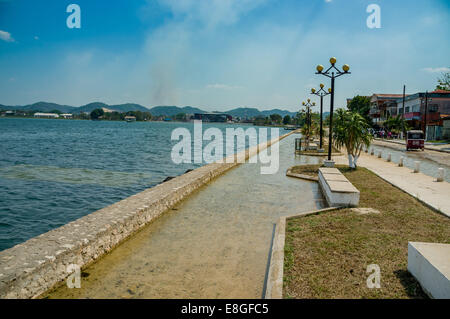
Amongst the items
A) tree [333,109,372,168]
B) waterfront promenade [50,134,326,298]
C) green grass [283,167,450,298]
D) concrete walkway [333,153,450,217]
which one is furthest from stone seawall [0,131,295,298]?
tree [333,109,372,168]

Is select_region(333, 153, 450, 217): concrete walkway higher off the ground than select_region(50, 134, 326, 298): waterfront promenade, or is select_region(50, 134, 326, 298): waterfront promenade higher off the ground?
select_region(333, 153, 450, 217): concrete walkway

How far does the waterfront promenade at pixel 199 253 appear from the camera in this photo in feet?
14.8

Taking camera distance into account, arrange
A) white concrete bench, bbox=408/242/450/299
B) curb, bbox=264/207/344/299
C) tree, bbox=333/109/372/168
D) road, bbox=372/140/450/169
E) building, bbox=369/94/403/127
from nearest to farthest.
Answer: white concrete bench, bbox=408/242/450/299, curb, bbox=264/207/344/299, tree, bbox=333/109/372/168, road, bbox=372/140/450/169, building, bbox=369/94/403/127

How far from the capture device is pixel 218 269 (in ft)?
16.8

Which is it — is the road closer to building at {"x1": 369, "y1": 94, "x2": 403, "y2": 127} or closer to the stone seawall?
the stone seawall

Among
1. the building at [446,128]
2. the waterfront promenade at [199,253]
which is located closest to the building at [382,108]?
the building at [446,128]

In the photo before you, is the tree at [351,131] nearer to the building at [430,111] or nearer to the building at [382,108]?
the building at [430,111]

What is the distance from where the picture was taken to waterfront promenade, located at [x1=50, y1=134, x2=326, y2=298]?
451 cm

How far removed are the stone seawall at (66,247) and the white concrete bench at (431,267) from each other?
5081 mm

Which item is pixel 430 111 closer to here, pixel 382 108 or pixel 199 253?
pixel 382 108

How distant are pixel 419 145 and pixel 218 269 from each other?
29.8 m

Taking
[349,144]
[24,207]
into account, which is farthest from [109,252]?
[349,144]

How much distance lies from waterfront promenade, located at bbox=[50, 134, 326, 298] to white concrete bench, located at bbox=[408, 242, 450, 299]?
213 cm

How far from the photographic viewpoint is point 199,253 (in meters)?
5.79
